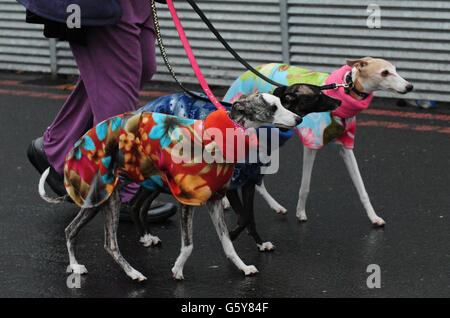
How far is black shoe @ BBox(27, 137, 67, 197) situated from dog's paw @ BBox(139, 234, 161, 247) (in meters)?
0.94

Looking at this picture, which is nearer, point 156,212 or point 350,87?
point 350,87

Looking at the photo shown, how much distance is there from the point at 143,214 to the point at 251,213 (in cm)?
75

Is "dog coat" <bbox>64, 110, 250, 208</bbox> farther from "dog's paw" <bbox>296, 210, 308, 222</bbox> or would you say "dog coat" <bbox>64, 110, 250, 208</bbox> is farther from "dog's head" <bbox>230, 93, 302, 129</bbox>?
"dog's paw" <bbox>296, 210, 308, 222</bbox>

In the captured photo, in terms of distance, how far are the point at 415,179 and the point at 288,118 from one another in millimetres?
2450

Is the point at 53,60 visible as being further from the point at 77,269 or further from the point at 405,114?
the point at 77,269

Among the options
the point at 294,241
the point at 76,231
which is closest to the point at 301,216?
the point at 294,241

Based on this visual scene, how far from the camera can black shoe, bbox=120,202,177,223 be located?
646 cm

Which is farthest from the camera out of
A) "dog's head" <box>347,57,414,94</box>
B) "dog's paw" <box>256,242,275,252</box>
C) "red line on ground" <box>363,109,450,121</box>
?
"red line on ground" <box>363,109,450,121</box>

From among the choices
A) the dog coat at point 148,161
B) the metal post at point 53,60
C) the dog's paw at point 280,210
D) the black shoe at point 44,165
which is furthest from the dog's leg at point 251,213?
the metal post at point 53,60

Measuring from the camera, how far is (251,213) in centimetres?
574

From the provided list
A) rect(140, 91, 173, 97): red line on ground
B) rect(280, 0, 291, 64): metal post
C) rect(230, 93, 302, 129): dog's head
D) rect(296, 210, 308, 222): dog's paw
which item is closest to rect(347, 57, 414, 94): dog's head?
rect(296, 210, 308, 222): dog's paw

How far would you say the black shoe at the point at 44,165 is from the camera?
677 cm

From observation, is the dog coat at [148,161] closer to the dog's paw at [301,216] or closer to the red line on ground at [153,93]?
the dog's paw at [301,216]

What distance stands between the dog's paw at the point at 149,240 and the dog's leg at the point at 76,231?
0.56 m
